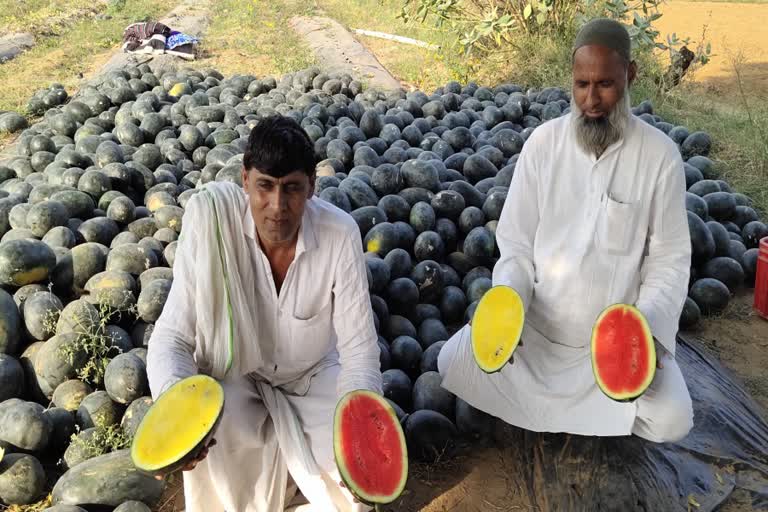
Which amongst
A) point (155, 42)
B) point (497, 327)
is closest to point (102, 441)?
point (497, 327)

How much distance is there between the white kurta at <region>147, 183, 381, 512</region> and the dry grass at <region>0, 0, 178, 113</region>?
707 cm

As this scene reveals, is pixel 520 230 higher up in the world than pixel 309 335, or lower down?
higher up

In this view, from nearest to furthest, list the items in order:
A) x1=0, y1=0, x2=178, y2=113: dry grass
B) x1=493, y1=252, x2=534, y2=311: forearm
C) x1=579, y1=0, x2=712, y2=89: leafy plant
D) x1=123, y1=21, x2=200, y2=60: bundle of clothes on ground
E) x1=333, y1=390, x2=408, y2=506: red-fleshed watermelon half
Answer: x1=333, y1=390, x2=408, y2=506: red-fleshed watermelon half, x1=493, y1=252, x2=534, y2=311: forearm, x1=579, y1=0, x2=712, y2=89: leafy plant, x1=0, y1=0, x2=178, y2=113: dry grass, x1=123, y1=21, x2=200, y2=60: bundle of clothes on ground

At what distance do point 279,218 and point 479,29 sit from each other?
6.78 m

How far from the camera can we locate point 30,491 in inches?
111

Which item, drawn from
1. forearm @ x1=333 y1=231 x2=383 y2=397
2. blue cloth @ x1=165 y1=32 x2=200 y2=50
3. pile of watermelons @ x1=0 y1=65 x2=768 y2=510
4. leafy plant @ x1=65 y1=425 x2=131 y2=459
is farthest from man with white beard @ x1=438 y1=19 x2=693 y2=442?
blue cloth @ x1=165 y1=32 x2=200 y2=50

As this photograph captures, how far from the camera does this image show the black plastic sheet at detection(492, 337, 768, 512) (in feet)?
8.98

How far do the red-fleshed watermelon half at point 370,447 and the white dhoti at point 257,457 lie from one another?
11.1 inches

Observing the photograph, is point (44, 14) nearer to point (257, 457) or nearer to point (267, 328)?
point (267, 328)

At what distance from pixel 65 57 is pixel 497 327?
10781 mm

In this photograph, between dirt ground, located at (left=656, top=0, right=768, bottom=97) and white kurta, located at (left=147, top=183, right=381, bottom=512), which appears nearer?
white kurta, located at (left=147, top=183, right=381, bottom=512)

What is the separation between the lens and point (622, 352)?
8.75 feet

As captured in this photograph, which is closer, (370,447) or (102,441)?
(370,447)

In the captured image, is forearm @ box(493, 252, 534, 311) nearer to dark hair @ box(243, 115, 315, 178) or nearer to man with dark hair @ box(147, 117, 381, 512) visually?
man with dark hair @ box(147, 117, 381, 512)
